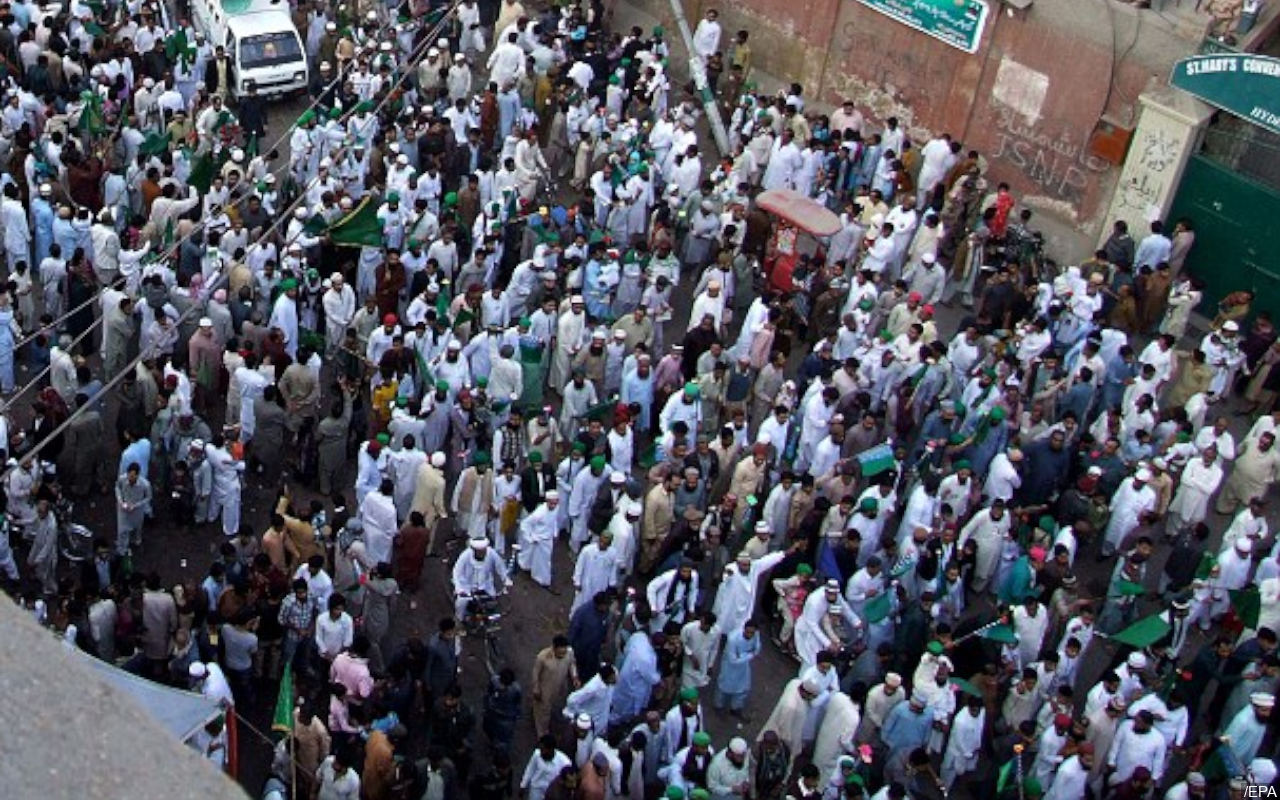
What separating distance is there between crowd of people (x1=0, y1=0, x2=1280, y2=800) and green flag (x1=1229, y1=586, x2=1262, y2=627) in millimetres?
42

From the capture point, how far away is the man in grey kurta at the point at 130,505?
13.9 meters

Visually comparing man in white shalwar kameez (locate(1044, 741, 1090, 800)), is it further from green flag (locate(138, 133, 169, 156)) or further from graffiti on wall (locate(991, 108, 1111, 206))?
green flag (locate(138, 133, 169, 156))

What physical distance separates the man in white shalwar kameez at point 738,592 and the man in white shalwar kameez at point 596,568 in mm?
854

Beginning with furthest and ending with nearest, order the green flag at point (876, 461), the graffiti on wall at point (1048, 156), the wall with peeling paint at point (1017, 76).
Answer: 1. the graffiti on wall at point (1048, 156)
2. the wall with peeling paint at point (1017, 76)
3. the green flag at point (876, 461)

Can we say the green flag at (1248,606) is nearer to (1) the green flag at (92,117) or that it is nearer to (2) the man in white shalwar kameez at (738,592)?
(2) the man in white shalwar kameez at (738,592)

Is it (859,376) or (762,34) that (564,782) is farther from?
(762,34)

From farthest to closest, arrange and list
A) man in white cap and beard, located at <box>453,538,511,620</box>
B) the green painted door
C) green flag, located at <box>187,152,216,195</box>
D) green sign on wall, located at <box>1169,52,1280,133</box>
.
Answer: the green painted door
green sign on wall, located at <box>1169,52,1280,133</box>
green flag, located at <box>187,152,216,195</box>
man in white cap and beard, located at <box>453,538,511,620</box>

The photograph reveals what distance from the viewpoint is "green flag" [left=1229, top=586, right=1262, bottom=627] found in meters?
13.9

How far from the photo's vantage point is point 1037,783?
12.7 m

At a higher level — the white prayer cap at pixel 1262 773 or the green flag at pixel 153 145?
the green flag at pixel 153 145

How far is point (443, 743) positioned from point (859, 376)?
17.6 ft

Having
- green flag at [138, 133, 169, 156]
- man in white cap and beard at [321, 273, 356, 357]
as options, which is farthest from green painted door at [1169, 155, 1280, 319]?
green flag at [138, 133, 169, 156]

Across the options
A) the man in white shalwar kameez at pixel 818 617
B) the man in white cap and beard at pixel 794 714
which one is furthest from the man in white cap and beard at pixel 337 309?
the man in white cap and beard at pixel 794 714

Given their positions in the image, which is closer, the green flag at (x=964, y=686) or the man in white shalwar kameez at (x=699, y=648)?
the green flag at (x=964, y=686)
